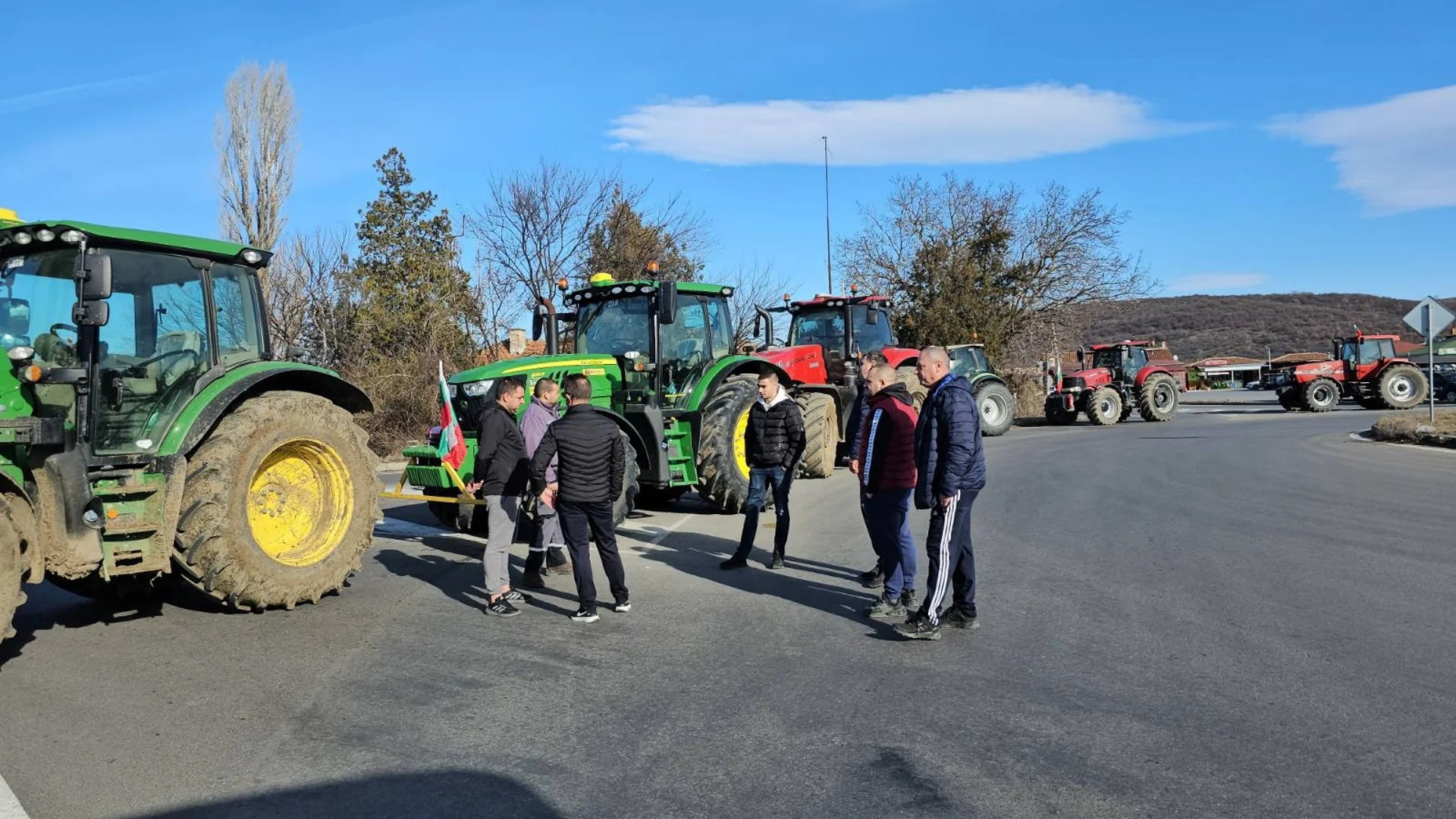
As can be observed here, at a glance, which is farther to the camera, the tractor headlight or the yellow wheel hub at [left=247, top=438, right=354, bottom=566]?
the tractor headlight

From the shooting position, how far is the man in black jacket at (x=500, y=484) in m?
6.98

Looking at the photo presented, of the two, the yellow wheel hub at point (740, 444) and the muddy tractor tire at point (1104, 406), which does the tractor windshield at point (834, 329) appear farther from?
the muddy tractor tire at point (1104, 406)

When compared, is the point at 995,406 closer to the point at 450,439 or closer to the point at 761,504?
the point at 761,504

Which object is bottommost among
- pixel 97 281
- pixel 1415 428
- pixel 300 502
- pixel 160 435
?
pixel 1415 428

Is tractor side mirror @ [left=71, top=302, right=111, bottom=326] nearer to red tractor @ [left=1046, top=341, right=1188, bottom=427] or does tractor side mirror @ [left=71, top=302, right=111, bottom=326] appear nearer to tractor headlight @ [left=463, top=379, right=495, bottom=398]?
tractor headlight @ [left=463, top=379, right=495, bottom=398]

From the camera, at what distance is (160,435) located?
6.20 m

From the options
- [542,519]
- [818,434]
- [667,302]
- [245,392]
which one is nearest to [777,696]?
[542,519]

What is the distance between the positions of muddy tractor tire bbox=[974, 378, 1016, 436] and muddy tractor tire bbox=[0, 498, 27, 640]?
21.4m

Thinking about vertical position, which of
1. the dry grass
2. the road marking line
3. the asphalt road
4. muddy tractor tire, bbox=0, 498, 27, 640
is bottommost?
the asphalt road

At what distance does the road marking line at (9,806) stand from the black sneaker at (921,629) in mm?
4388

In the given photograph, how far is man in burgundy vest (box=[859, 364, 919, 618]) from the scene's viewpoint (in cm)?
673

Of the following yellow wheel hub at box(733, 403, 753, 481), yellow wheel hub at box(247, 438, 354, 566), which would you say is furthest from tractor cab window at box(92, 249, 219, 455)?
yellow wheel hub at box(733, 403, 753, 481)

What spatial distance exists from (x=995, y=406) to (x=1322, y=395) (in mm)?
15190

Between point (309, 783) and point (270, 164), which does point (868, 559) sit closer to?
point (309, 783)
